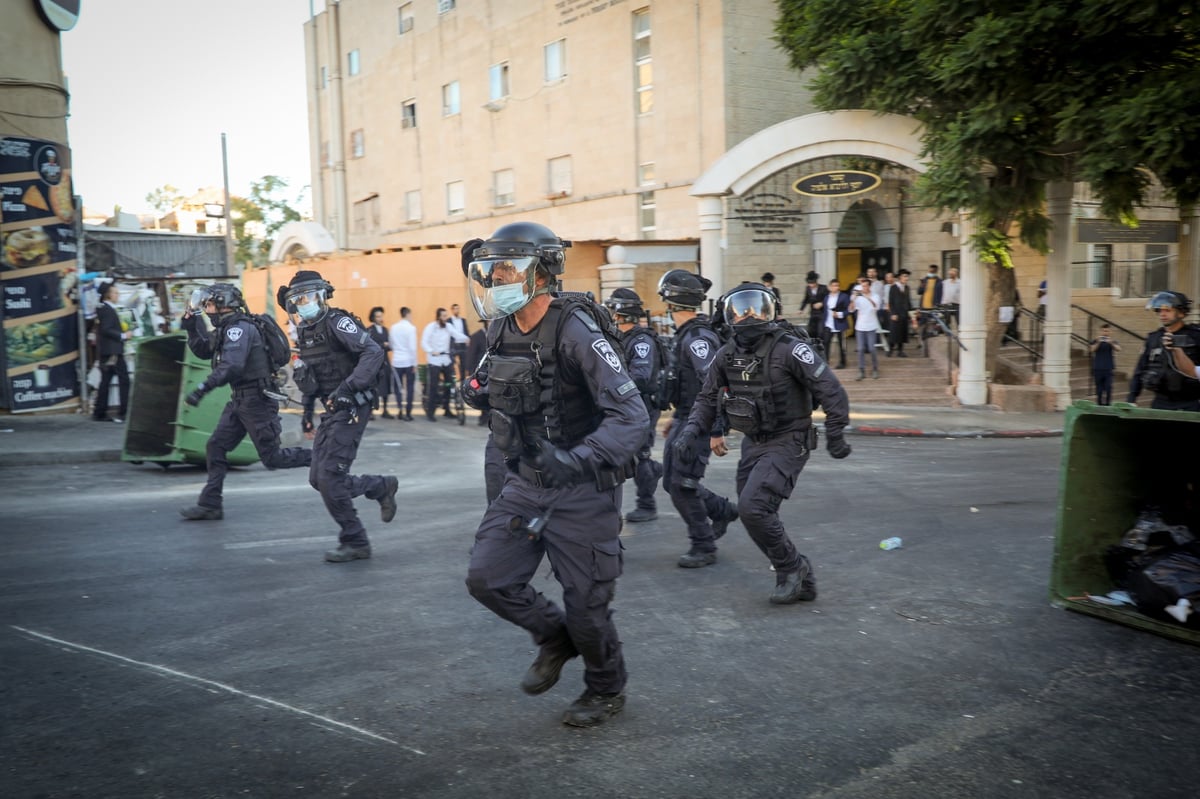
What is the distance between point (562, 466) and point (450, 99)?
100 ft

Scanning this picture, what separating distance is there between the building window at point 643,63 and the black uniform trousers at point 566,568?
21.8m

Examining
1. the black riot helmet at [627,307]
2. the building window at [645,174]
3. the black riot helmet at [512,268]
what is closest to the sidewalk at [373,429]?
the black riot helmet at [627,307]

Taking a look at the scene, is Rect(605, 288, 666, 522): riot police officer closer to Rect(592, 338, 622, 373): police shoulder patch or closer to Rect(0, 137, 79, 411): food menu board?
Rect(592, 338, 622, 373): police shoulder patch

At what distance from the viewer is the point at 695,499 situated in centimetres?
649

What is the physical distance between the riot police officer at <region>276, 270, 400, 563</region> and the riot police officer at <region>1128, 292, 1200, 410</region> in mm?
6136

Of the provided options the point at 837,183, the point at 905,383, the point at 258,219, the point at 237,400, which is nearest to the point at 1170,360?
the point at 237,400

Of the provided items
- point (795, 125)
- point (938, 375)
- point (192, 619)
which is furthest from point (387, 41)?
point (192, 619)

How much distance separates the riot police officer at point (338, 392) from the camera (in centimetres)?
666

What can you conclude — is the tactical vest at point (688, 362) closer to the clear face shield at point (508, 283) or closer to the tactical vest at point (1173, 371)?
the clear face shield at point (508, 283)

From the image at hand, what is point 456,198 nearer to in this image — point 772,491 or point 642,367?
point 642,367

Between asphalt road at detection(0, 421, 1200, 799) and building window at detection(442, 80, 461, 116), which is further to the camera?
building window at detection(442, 80, 461, 116)

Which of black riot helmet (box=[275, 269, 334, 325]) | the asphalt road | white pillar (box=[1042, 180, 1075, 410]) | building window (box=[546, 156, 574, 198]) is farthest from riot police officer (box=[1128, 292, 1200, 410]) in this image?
building window (box=[546, 156, 574, 198])

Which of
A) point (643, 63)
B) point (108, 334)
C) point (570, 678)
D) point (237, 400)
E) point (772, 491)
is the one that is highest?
point (643, 63)

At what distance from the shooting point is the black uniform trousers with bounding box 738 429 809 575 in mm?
5473
